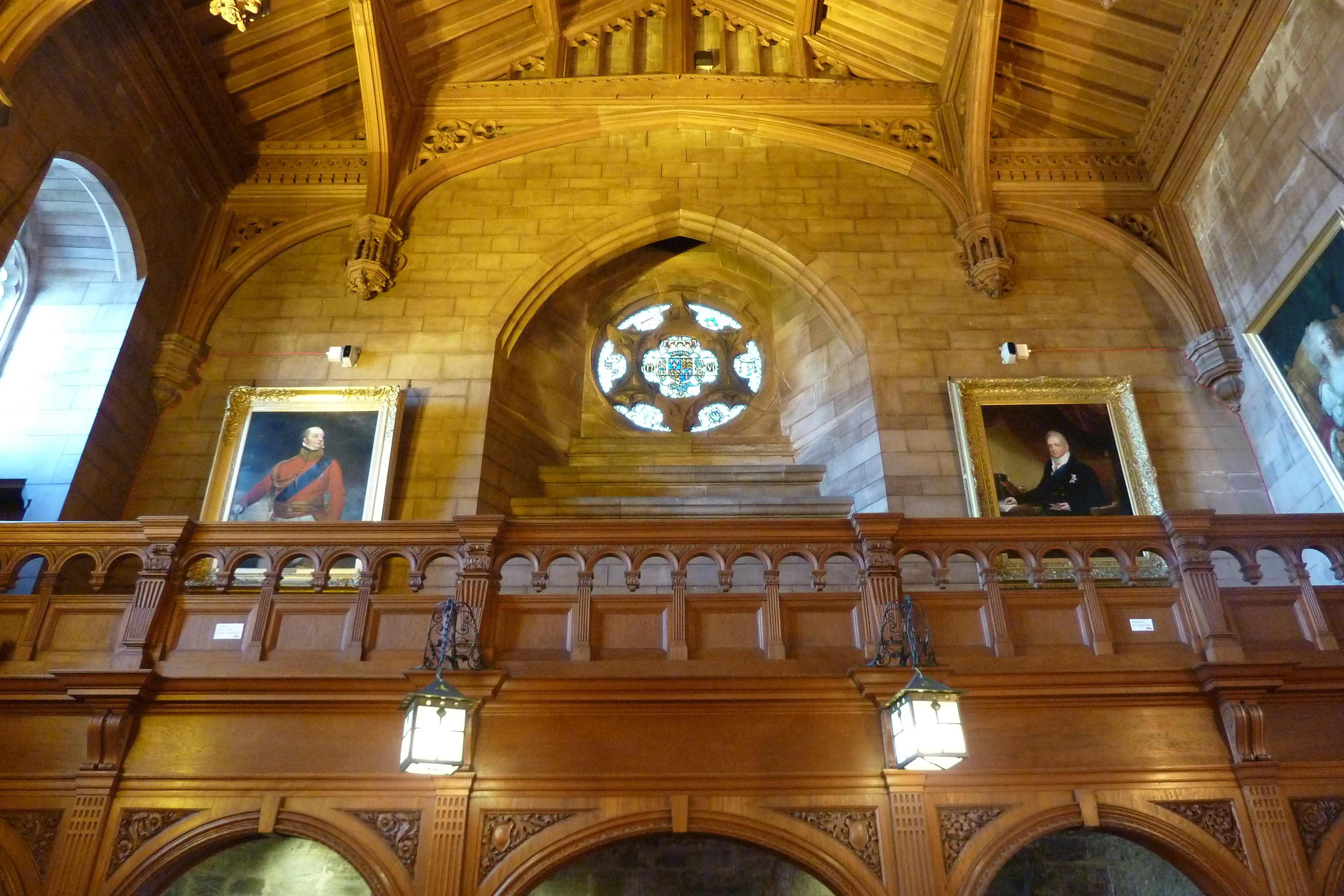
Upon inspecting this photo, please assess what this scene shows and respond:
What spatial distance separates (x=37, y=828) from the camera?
510 cm

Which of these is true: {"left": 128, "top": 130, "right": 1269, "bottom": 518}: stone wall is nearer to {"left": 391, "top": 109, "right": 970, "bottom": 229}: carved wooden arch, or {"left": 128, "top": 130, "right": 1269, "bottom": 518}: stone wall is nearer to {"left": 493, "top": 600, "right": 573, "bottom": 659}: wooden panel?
{"left": 391, "top": 109, "right": 970, "bottom": 229}: carved wooden arch

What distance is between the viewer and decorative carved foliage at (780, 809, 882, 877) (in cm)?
501

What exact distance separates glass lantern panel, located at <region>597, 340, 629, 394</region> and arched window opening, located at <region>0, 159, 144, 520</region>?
15.1ft

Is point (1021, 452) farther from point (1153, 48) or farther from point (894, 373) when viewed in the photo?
point (1153, 48)

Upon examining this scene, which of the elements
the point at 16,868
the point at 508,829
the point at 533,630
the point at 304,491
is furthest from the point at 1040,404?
the point at 16,868

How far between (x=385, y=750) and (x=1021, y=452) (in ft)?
18.8

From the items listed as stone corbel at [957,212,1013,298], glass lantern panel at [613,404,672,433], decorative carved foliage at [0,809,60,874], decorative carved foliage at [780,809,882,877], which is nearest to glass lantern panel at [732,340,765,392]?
glass lantern panel at [613,404,672,433]

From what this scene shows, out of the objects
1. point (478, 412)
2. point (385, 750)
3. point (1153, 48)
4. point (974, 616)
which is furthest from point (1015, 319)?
point (385, 750)

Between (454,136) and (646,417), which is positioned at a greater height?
(454,136)

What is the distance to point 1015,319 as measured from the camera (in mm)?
9141

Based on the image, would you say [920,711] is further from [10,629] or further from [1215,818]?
[10,629]

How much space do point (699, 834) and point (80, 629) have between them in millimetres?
3803

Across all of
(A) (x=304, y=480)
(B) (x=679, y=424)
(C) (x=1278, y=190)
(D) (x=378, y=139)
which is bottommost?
(A) (x=304, y=480)

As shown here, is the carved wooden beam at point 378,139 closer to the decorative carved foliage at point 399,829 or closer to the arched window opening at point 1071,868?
the decorative carved foliage at point 399,829
